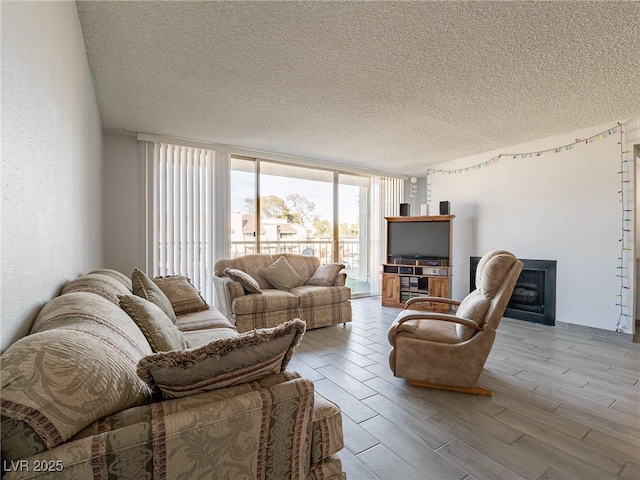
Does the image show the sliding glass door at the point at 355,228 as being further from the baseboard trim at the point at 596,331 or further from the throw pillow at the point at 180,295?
the throw pillow at the point at 180,295

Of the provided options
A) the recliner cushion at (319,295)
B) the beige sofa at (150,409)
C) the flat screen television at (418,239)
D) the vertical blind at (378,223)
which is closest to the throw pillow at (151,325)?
the beige sofa at (150,409)

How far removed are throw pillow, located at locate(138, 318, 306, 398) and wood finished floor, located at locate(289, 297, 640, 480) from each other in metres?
0.95

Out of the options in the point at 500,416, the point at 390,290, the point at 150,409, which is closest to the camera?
the point at 150,409

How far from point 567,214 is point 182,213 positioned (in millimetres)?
5110

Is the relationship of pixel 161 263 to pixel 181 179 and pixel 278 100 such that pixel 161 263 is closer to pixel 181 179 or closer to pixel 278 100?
pixel 181 179

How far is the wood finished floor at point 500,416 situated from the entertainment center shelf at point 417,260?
168cm

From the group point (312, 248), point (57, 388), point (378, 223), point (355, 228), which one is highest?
point (378, 223)

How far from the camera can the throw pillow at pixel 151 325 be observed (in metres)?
1.30

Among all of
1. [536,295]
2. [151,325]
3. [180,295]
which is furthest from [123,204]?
[536,295]

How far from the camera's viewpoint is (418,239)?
514 centimetres

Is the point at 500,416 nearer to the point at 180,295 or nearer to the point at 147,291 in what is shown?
the point at 147,291

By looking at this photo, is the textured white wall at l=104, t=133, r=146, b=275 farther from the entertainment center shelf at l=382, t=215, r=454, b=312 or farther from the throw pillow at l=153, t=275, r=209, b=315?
the entertainment center shelf at l=382, t=215, r=454, b=312

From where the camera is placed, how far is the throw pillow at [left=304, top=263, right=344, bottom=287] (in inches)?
165

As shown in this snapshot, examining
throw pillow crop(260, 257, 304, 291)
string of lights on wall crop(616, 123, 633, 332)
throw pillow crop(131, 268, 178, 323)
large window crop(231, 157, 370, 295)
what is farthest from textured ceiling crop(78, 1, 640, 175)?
throw pillow crop(260, 257, 304, 291)
